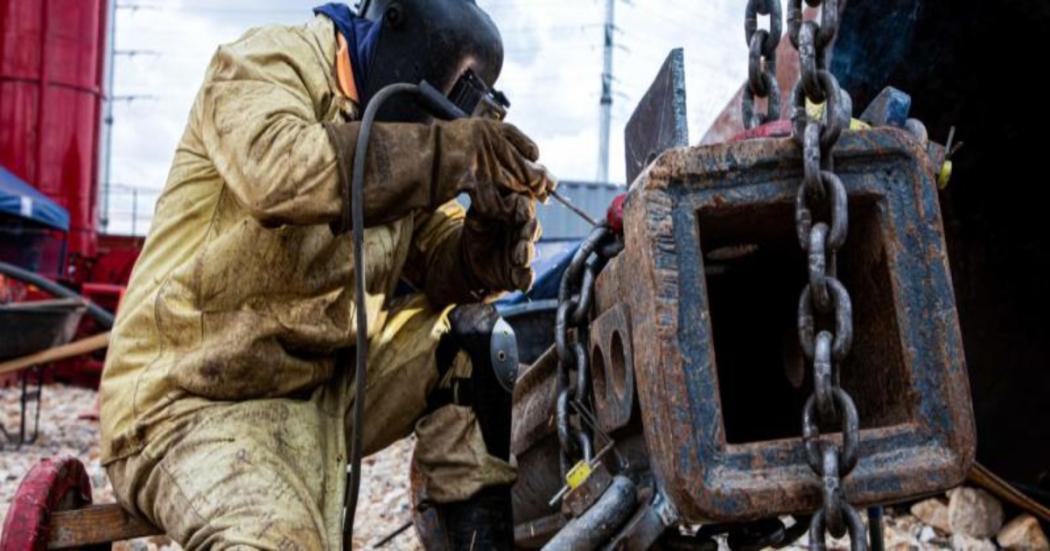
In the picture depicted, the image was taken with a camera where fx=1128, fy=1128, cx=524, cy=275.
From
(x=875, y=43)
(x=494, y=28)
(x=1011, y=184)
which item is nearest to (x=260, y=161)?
(x=494, y=28)

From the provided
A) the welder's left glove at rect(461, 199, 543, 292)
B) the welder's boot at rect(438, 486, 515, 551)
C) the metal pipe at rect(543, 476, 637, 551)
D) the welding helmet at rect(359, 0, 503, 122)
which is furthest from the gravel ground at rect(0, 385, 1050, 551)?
the metal pipe at rect(543, 476, 637, 551)

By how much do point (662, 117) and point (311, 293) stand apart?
0.89 m

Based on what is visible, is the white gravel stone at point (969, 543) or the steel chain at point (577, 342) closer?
the steel chain at point (577, 342)

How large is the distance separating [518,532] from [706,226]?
4.77ft

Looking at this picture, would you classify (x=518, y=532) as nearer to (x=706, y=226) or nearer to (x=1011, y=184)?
(x=706, y=226)

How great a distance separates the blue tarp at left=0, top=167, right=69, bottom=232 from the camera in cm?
1285

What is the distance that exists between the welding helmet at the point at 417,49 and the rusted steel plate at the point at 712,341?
2.83 ft

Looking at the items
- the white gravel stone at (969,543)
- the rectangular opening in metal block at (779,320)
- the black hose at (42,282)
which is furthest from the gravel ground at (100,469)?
the white gravel stone at (969,543)

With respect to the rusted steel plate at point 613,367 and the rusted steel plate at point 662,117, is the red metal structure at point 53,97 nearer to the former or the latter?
the rusted steel plate at point 662,117

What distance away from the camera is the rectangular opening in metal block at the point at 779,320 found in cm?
200

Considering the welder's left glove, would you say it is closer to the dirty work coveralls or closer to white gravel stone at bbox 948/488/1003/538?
the dirty work coveralls

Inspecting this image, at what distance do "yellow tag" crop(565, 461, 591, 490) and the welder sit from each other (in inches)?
19.5

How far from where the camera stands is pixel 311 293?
8.47 feet

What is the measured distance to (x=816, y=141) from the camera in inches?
72.2
